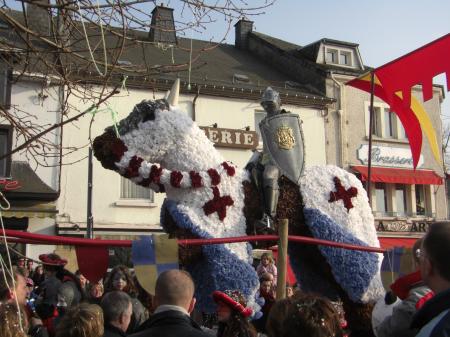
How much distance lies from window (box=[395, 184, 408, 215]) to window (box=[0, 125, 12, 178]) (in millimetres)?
→ 13279

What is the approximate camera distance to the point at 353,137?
2105cm

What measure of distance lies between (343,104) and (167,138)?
613 inches

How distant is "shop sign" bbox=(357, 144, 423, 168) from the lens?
21.1 meters

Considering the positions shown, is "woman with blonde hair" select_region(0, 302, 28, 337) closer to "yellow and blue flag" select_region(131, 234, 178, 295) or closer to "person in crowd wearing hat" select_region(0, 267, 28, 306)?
"person in crowd wearing hat" select_region(0, 267, 28, 306)

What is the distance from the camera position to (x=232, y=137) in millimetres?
18766

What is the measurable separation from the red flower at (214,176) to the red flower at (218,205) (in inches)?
2.5

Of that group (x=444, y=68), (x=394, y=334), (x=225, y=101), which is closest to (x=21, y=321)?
(x=394, y=334)

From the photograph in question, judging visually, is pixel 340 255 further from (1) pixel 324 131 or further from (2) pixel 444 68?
(1) pixel 324 131

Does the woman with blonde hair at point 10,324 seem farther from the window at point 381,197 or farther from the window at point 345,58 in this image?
the window at point 345,58

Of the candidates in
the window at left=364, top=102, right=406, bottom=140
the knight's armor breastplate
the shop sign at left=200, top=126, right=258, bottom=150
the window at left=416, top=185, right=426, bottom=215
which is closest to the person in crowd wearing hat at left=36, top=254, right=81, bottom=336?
the knight's armor breastplate

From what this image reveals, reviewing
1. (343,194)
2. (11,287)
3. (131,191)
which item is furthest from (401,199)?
(11,287)

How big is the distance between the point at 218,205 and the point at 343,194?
1510mm

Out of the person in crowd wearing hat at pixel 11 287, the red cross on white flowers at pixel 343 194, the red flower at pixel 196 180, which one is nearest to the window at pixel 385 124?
the red cross on white flowers at pixel 343 194

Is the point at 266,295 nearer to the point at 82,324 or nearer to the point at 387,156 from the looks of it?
the point at 82,324
